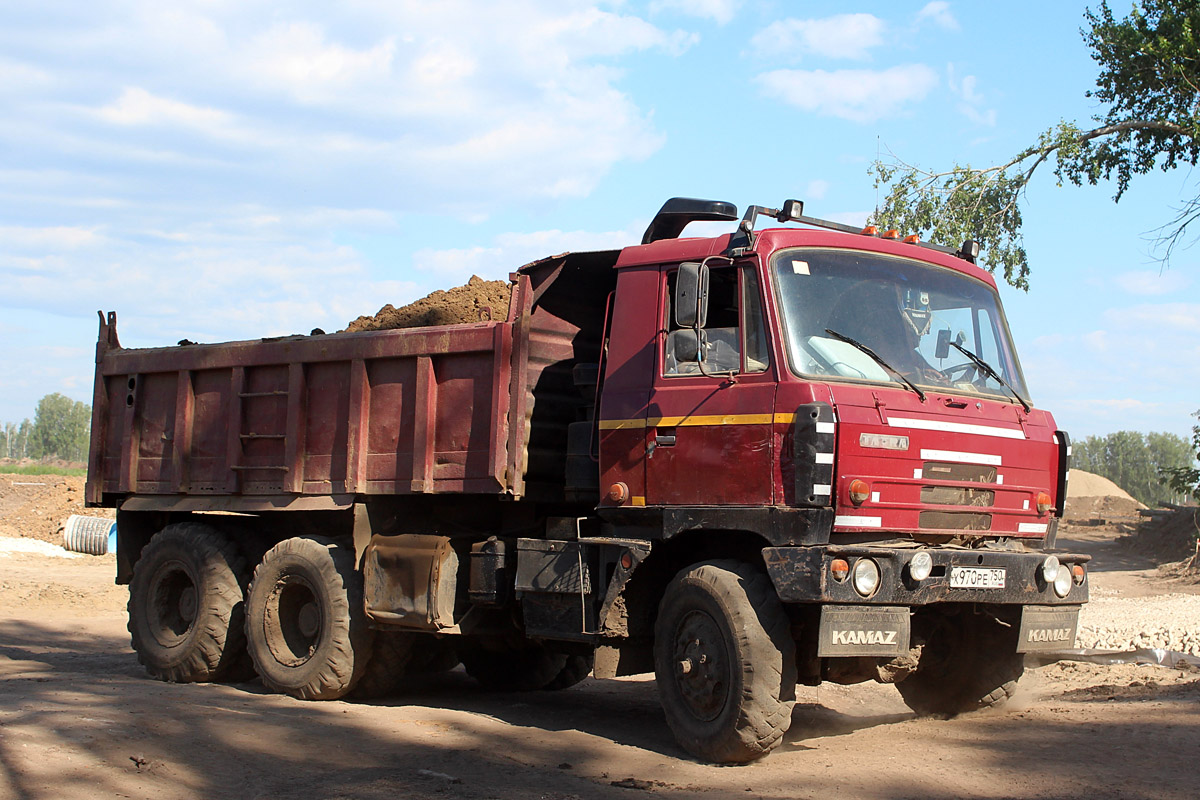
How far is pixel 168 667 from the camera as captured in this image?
32.9 ft

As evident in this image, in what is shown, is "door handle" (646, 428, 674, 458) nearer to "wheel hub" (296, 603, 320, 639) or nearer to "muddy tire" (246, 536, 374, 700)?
"muddy tire" (246, 536, 374, 700)

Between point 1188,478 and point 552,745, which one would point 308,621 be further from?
point 1188,478

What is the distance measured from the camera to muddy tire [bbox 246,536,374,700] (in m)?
8.77

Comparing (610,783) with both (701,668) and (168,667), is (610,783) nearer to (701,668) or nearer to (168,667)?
(701,668)

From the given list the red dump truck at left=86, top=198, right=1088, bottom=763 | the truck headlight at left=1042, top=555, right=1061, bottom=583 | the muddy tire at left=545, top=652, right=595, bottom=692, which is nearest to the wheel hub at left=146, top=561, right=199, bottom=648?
the red dump truck at left=86, top=198, right=1088, bottom=763

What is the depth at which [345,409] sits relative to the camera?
9117mm

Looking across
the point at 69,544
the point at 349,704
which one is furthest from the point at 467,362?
the point at 69,544

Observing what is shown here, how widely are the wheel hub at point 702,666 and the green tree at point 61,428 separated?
4606 inches

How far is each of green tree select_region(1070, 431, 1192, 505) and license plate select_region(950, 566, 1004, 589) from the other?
86.2m

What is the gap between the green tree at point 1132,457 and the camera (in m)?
87.8

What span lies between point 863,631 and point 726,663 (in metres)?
0.77

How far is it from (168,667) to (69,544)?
61.5ft

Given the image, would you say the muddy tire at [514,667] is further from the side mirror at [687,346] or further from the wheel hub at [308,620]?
the side mirror at [687,346]

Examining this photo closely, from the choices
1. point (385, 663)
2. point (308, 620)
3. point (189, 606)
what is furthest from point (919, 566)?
point (189, 606)
